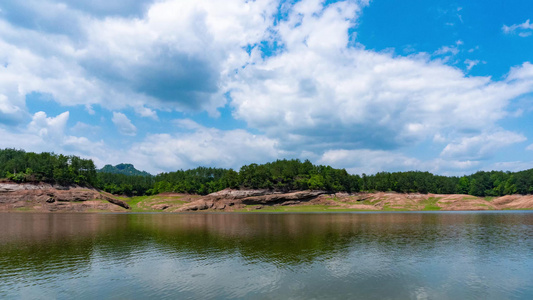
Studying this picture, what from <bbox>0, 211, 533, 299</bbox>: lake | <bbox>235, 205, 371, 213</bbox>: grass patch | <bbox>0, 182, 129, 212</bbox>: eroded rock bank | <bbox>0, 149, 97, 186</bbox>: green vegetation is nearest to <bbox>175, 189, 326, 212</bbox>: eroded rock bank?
<bbox>235, 205, 371, 213</bbox>: grass patch

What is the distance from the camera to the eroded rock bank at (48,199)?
142500 millimetres

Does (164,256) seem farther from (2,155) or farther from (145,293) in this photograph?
(2,155)

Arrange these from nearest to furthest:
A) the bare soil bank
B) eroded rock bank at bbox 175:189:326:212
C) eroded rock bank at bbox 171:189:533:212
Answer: the bare soil bank
eroded rock bank at bbox 171:189:533:212
eroded rock bank at bbox 175:189:326:212

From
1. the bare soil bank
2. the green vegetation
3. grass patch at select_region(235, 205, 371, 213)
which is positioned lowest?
grass patch at select_region(235, 205, 371, 213)

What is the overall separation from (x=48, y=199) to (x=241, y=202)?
98.0 meters

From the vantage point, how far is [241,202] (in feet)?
572

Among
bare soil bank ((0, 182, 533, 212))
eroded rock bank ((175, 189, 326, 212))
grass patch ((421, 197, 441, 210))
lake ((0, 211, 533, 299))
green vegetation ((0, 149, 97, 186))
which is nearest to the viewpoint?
lake ((0, 211, 533, 299))

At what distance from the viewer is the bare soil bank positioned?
483 feet

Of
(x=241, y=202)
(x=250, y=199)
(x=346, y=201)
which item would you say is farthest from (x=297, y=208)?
(x=241, y=202)

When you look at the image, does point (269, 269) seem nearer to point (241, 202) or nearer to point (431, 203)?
point (241, 202)

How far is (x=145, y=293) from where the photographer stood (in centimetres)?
2294

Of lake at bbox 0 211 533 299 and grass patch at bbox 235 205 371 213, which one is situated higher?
lake at bbox 0 211 533 299

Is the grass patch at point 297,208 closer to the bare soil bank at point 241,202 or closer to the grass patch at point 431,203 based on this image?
the bare soil bank at point 241,202

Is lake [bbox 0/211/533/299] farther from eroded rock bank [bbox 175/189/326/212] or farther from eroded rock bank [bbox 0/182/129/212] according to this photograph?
eroded rock bank [bbox 175/189/326/212]
